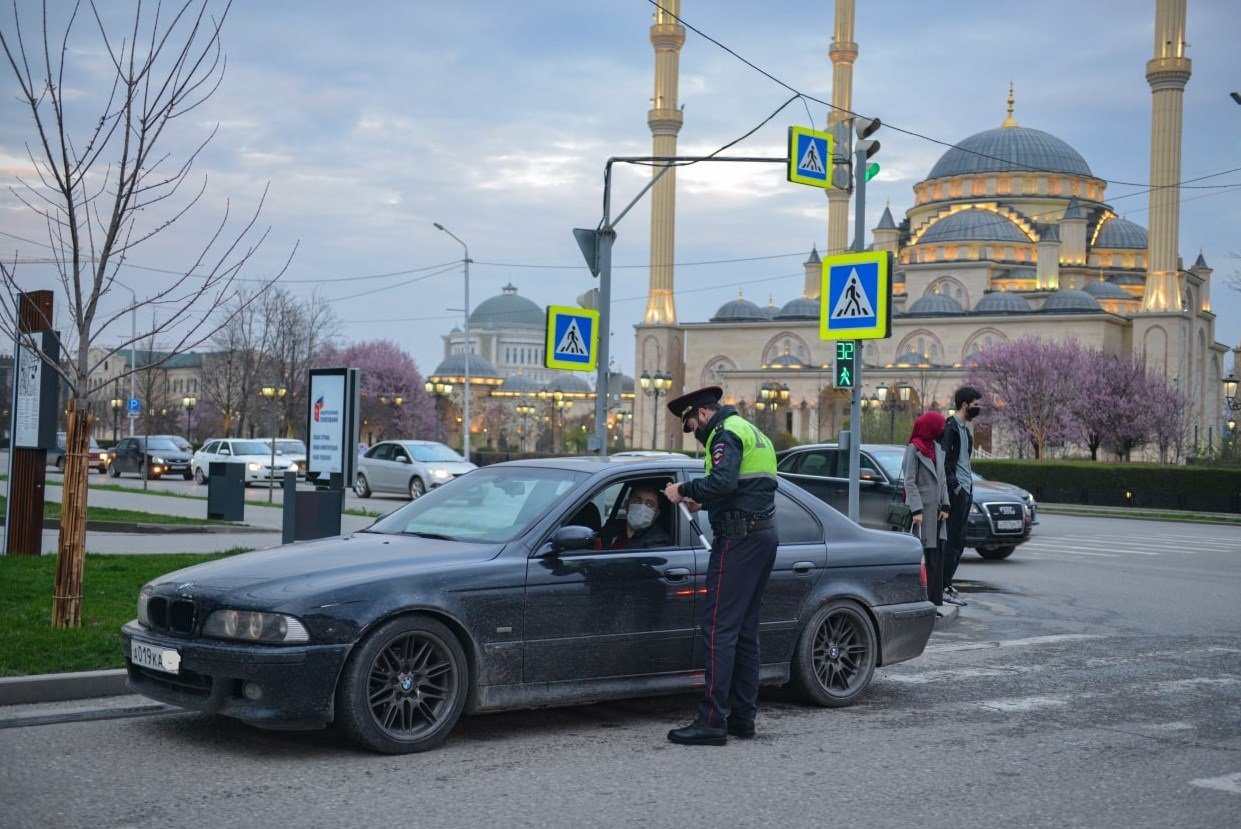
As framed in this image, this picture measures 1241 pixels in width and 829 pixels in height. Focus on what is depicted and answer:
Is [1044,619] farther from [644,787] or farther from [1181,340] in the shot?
[1181,340]

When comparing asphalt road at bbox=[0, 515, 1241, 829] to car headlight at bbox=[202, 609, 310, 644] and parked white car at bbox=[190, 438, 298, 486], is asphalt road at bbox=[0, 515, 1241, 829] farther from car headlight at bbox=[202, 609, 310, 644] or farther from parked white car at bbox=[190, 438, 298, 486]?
parked white car at bbox=[190, 438, 298, 486]

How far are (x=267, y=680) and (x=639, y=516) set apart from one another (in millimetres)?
2311

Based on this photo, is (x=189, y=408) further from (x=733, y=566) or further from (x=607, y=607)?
(x=733, y=566)

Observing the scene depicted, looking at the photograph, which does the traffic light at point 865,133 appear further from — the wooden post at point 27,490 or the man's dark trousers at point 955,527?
the wooden post at point 27,490

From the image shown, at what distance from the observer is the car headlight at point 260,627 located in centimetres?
617

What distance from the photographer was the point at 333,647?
618cm

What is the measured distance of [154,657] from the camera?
650 centimetres

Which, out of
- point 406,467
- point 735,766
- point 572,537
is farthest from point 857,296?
→ point 406,467

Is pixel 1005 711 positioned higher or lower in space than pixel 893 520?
lower

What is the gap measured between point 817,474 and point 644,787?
44.7 feet

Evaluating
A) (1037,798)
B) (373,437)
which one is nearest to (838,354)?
(1037,798)

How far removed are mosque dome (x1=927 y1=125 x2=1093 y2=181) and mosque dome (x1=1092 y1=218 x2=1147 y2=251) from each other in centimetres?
657

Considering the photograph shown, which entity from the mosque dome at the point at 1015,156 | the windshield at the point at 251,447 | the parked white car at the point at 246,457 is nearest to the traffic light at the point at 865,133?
the parked white car at the point at 246,457

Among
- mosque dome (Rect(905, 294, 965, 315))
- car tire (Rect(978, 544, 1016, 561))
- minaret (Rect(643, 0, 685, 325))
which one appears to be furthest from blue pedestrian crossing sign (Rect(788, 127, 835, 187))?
mosque dome (Rect(905, 294, 965, 315))
